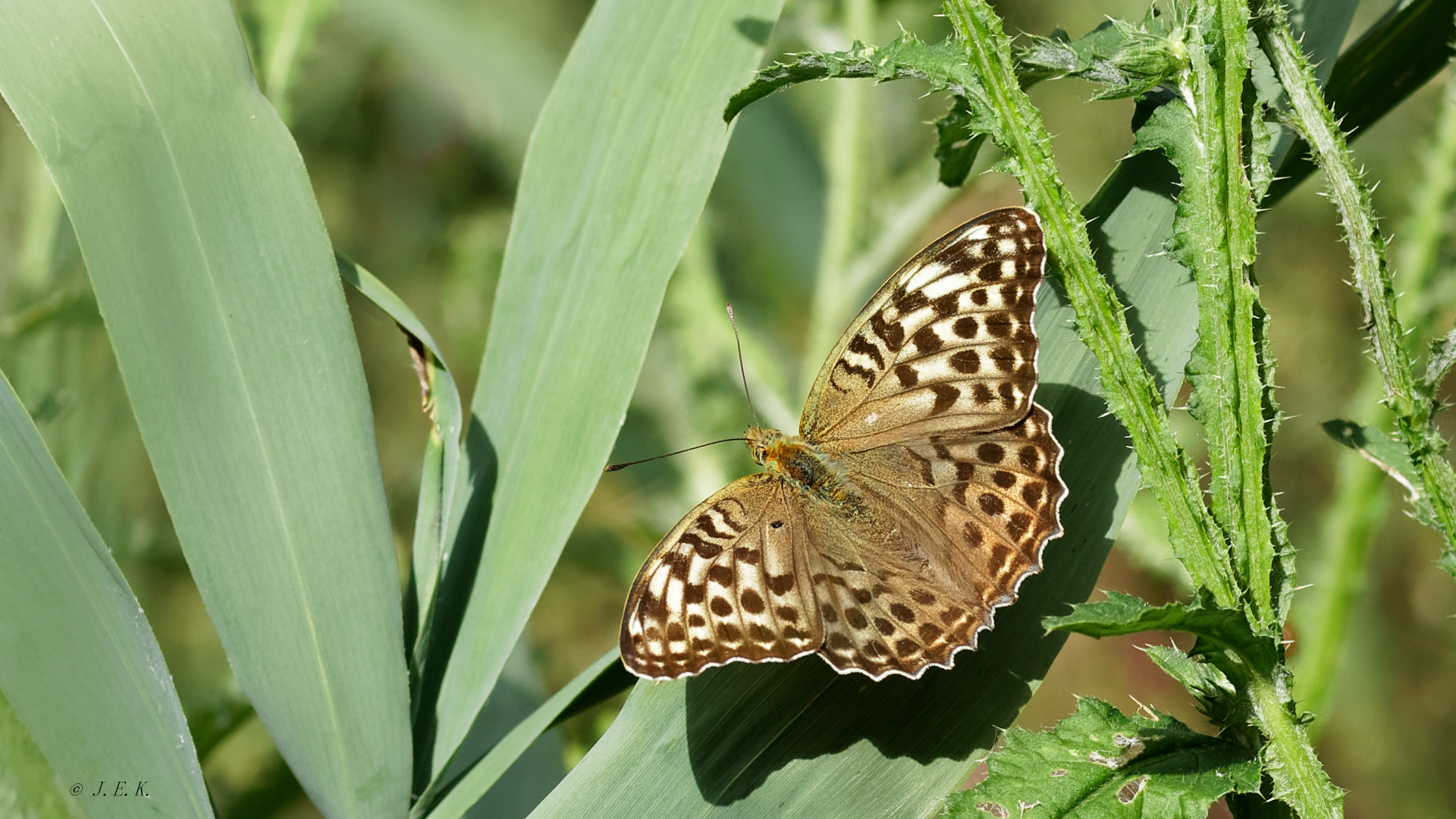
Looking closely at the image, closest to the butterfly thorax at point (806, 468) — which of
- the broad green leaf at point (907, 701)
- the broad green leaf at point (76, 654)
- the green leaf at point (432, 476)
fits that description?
the broad green leaf at point (907, 701)

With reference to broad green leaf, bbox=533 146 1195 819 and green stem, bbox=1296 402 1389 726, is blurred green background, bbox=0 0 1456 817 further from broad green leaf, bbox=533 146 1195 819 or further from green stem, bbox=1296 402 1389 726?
broad green leaf, bbox=533 146 1195 819

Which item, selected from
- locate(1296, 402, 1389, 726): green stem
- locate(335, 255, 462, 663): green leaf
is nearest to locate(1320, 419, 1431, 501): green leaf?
locate(1296, 402, 1389, 726): green stem

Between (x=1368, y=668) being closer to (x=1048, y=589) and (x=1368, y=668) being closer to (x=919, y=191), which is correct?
(x=919, y=191)

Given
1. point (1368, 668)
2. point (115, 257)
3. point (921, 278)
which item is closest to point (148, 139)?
point (115, 257)

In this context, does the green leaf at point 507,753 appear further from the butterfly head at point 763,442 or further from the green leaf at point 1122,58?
the green leaf at point 1122,58

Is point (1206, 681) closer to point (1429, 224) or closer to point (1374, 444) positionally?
point (1374, 444)

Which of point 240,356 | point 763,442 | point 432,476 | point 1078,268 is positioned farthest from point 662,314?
point 1078,268
